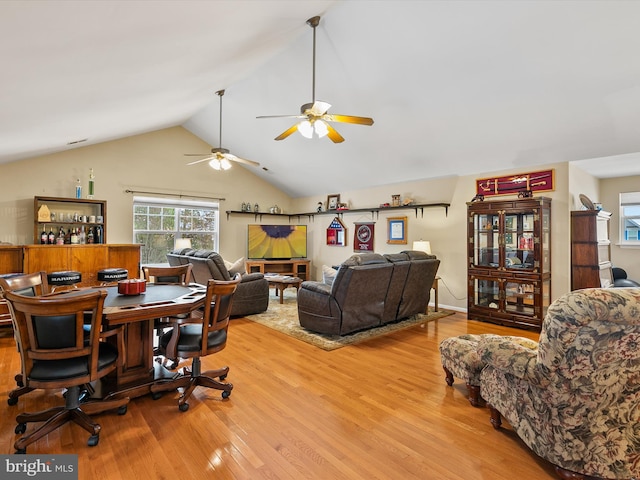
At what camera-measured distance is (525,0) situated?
278cm

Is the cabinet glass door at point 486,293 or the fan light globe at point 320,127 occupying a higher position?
the fan light globe at point 320,127

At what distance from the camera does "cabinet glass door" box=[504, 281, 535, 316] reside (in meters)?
4.76

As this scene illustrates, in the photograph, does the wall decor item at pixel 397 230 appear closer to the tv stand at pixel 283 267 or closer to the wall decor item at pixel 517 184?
the wall decor item at pixel 517 184

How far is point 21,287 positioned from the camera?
102 inches

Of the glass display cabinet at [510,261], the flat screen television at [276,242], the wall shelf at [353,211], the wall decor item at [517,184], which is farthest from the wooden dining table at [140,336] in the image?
the flat screen television at [276,242]

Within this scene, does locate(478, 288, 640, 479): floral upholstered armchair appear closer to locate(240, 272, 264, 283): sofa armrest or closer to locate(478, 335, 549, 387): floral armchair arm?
locate(478, 335, 549, 387): floral armchair arm

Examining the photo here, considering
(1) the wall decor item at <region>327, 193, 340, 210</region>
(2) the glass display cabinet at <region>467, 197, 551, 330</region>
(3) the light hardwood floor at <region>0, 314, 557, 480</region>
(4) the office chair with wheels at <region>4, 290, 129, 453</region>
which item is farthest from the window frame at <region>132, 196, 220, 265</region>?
(2) the glass display cabinet at <region>467, 197, 551, 330</region>

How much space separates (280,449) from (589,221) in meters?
5.18

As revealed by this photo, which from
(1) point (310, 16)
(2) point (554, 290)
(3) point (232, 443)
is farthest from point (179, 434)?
(2) point (554, 290)

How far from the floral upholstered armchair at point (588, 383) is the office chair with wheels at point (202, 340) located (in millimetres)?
2028

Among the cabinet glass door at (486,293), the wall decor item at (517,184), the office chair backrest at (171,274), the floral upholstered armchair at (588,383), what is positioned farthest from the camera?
the cabinet glass door at (486,293)

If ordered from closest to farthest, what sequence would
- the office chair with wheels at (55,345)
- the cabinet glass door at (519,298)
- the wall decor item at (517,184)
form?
the office chair with wheels at (55,345) → the cabinet glass door at (519,298) → the wall decor item at (517,184)

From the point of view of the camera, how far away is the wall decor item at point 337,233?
7828 millimetres

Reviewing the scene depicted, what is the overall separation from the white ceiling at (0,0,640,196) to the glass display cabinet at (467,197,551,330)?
81cm
